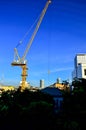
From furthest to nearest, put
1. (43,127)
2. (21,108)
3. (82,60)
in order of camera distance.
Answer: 1. (82,60)
2. (21,108)
3. (43,127)

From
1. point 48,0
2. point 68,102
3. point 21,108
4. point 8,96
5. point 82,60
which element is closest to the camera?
point 68,102

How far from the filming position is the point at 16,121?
28.0 m

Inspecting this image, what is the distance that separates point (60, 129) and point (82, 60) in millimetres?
88763

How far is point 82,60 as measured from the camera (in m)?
112

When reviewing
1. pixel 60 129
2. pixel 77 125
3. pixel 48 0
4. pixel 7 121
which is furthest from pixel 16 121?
pixel 48 0

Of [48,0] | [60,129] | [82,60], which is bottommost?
[60,129]

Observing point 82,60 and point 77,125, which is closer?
point 77,125

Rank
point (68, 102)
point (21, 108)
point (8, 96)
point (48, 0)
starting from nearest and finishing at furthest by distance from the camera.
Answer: point (68, 102) → point (21, 108) → point (8, 96) → point (48, 0)

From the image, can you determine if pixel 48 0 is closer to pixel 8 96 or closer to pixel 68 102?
pixel 8 96

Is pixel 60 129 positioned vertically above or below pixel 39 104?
below

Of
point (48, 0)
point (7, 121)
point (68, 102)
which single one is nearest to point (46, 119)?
point (68, 102)

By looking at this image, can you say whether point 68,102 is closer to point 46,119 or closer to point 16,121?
point 46,119

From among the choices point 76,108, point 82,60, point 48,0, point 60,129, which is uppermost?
point 48,0

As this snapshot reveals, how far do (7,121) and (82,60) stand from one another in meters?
86.1
